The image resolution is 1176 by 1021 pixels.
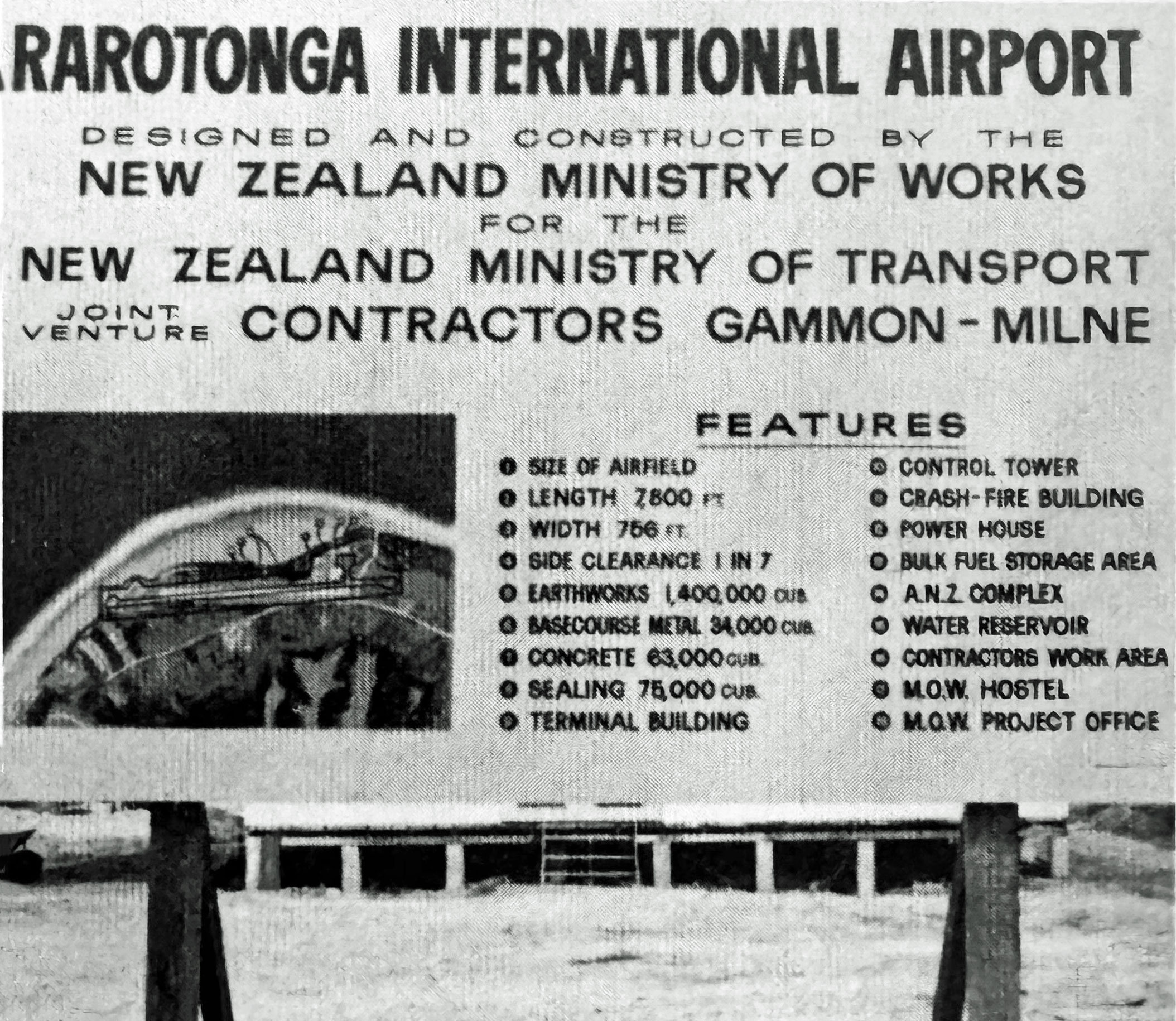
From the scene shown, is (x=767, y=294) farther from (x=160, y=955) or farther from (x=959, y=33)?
(x=160, y=955)

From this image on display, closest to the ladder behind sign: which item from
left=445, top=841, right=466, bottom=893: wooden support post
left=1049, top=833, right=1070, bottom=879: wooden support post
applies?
left=445, top=841, right=466, bottom=893: wooden support post

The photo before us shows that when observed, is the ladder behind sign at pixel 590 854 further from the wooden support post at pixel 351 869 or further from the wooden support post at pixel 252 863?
the wooden support post at pixel 252 863

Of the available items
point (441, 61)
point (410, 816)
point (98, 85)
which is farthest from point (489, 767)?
point (98, 85)

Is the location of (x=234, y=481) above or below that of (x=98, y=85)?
below

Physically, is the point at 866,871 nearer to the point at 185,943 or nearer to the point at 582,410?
the point at 582,410

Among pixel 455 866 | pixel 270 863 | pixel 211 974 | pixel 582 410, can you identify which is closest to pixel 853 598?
pixel 582 410

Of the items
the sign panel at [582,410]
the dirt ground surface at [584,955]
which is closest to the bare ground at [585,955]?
the dirt ground surface at [584,955]

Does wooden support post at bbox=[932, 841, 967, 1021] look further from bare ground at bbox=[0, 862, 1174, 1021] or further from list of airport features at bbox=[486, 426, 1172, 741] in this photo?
list of airport features at bbox=[486, 426, 1172, 741]
